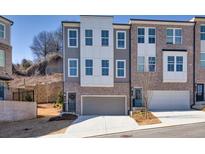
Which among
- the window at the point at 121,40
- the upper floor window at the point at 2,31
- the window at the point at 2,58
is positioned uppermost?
the upper floor window at the point at 2,31

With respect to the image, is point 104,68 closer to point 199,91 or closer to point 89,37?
point 89,37

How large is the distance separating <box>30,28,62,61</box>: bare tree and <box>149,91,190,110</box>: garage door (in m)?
28.2

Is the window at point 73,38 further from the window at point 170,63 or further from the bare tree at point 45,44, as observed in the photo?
the bare tree at point 45,44

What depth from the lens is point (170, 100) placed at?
2700 centimetres

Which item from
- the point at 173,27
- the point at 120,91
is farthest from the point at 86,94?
the point at 173,27

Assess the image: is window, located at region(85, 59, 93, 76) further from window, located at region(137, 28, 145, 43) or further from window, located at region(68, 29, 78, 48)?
window, located at region(137, 28, 145, 43)

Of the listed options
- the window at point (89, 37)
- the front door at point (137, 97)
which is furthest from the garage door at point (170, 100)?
the window at point (89, 37)

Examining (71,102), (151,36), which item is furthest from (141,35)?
(71,102)

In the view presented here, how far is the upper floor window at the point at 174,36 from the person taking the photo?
89.1ft

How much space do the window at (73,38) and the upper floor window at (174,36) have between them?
345 inches

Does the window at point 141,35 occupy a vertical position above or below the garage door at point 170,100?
above

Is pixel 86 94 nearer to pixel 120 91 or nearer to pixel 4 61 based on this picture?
pixel 120 91

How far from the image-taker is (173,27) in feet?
89.2
